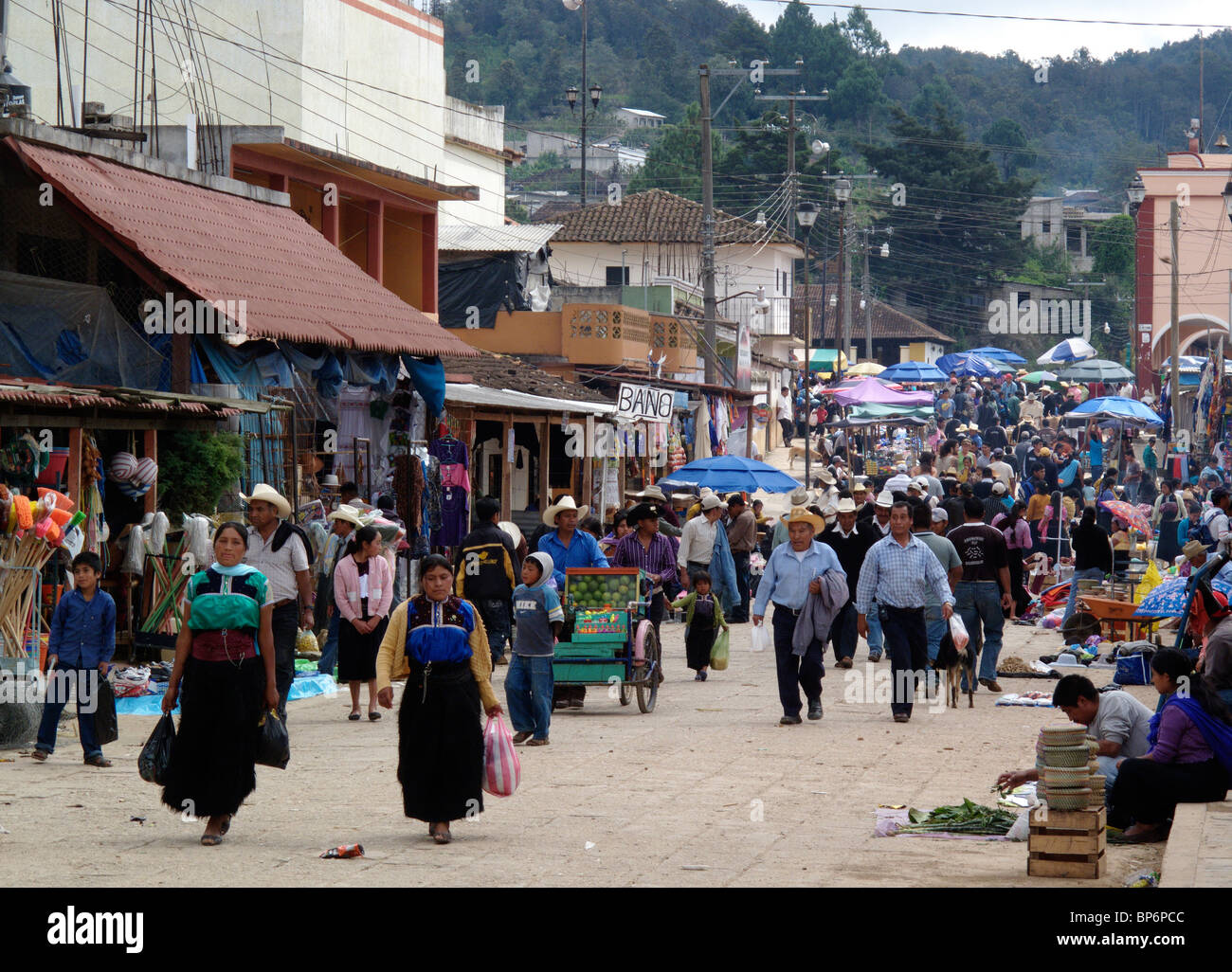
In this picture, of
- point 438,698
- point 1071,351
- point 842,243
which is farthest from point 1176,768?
point 842,243

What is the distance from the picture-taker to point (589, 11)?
481ft

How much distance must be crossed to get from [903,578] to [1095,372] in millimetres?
35160

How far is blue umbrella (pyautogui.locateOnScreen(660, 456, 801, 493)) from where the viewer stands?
24922 millimetres

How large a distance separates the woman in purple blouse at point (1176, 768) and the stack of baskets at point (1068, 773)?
50.0 inches

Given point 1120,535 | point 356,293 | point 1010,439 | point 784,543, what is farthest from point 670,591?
point 1010,439

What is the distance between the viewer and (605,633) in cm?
1383

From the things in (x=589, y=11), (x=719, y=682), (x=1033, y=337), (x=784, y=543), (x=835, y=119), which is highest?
(x=589, y=11)

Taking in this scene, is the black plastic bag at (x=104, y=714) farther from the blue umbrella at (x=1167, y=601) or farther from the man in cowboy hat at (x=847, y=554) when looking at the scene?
the blue umbrella at (x=1167, y=601)

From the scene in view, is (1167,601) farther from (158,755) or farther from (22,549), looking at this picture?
(158,755)

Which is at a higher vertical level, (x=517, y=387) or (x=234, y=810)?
(x=517, y=387)

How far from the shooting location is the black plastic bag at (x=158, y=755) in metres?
8.42

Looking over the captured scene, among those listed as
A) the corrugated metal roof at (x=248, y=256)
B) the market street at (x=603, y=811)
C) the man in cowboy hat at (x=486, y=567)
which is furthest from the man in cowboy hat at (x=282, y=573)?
the corrugated metal roof at (x=248, y=256)

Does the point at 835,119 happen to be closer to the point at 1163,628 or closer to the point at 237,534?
the point at 1163,628

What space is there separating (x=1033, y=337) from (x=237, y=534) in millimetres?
86070
